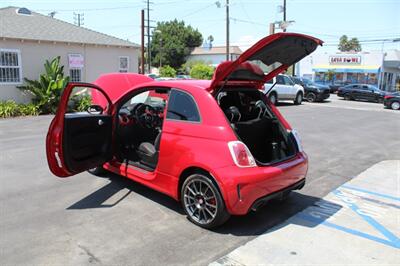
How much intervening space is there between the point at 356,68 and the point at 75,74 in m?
35.8

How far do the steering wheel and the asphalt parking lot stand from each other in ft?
3.21

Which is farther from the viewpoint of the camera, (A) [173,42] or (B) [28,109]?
(A) [173,42]

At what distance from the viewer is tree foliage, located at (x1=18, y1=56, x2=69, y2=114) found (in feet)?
48.6

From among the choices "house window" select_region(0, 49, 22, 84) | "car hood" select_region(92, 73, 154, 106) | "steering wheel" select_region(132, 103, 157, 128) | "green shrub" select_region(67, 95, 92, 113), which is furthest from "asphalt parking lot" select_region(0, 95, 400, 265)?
"house window" select_region(0, 49, 22, 84)

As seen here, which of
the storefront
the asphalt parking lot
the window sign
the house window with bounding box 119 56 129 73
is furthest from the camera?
the storefront

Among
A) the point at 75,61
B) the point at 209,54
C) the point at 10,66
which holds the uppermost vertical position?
the point at 209,54

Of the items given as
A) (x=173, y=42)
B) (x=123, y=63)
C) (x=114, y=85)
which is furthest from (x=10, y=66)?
(x=173, y=42)

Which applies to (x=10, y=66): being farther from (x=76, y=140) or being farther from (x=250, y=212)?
(x=250, y=212)

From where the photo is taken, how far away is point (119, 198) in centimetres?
512

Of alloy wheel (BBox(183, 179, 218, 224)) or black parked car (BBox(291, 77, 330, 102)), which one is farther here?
black parked car (BBox(291, 77, 330, 102))

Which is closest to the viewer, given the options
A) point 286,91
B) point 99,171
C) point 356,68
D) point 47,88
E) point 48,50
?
point 99,171

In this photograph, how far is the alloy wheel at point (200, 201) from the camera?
4133mm

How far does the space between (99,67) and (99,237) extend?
15.7m

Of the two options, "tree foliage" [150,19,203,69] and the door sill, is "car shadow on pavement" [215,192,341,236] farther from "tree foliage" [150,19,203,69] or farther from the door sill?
"tree foliage" [150,19,203,69]
